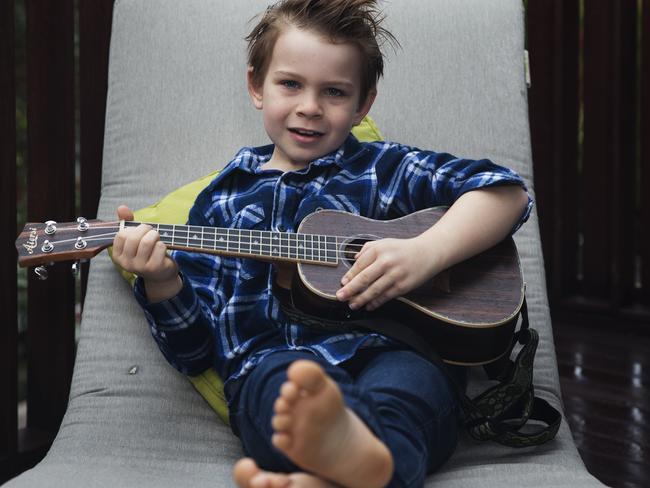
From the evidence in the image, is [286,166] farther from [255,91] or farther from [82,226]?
[82,226]

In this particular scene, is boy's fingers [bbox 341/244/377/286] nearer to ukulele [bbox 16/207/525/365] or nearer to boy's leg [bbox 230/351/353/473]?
ukulele [bbox 16/207/525/365]

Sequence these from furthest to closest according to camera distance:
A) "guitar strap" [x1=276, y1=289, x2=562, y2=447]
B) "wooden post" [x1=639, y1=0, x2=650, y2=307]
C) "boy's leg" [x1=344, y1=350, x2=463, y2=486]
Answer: "wooden post" [x1=639, y1=0, x2=650, y2=307] → "guitar strap" [x1=276, y1=289, x2=562, y2=447] → "boy's leg" [x1=344, y1=350, x2=463, y2=486]

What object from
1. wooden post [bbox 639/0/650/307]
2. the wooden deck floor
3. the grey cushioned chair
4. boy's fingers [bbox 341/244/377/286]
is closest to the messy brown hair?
the grey cushioned chair

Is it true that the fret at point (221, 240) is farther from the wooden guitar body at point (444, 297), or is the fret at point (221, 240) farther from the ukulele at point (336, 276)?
the wooden guitar body at point (444, 297)

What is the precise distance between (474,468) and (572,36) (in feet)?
7.48

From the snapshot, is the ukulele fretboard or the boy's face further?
the boy's face

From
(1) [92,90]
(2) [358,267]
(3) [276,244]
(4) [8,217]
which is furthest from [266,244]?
(1) [92,90]

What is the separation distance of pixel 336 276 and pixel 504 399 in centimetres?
34

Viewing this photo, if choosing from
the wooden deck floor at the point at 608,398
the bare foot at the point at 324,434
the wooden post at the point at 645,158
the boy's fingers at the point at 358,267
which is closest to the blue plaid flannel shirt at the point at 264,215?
the boy's fingers at the point at 358,267

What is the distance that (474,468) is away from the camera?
1.22 metres

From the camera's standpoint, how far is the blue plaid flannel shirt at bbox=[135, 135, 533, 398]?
4.30ft

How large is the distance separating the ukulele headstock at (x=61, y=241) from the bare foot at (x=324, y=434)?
0.43m

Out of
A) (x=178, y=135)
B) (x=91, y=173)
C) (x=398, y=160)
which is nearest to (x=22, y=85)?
(x=91, y=173)

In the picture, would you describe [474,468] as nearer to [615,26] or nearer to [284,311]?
[284,311]
